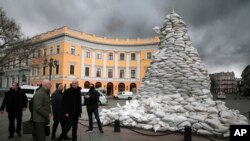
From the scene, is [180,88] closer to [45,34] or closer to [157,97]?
[157,97]

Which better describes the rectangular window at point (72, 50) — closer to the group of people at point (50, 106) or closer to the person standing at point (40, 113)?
the group of people at point (50, 106)

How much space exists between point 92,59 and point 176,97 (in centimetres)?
3365

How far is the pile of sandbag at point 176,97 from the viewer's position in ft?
30.0

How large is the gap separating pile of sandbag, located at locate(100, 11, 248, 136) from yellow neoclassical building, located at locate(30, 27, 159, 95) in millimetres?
27828

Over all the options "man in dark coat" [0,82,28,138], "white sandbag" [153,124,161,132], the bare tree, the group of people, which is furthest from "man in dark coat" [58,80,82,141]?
the bare tree

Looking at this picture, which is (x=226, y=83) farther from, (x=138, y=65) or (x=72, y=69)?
(x=72, y=69)

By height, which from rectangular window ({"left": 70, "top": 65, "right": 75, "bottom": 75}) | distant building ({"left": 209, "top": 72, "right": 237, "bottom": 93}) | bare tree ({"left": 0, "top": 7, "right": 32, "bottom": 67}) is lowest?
distant building ({"left": 209, "top": 72, "right": 237, "bottom": 93})

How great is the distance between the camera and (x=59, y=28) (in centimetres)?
4038

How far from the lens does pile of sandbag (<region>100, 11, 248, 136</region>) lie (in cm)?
914

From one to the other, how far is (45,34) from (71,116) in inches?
1547

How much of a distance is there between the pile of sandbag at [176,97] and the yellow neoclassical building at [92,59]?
27.8 m

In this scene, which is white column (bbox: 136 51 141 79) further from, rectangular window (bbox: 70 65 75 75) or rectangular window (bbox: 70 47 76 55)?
rectangular window (bbox: 70 65 75 75)

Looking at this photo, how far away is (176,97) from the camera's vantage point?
1093 centimetres

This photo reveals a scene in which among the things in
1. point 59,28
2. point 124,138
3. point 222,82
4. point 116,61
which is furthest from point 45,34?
point 222,82
